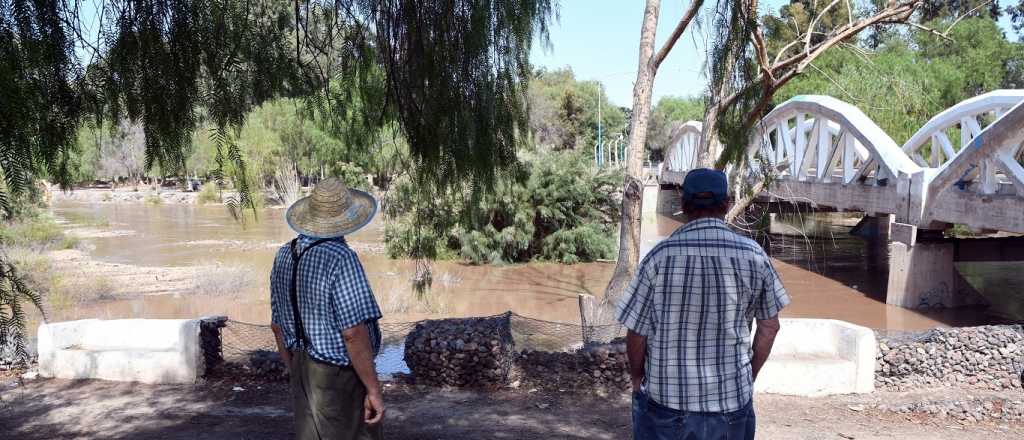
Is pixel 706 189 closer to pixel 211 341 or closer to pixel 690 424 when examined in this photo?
pixel 690 424

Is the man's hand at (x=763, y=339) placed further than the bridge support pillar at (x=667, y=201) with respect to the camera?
No

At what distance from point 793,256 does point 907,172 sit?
10015 millimetres

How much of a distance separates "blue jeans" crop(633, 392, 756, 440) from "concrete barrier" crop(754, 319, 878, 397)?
4701mm

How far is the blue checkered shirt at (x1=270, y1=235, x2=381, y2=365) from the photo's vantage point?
3225mm

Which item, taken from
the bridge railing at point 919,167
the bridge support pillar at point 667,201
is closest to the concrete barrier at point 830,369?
the bridge railing at point 919,167

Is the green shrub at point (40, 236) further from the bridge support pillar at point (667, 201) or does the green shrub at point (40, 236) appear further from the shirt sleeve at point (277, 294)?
the bridge support pillar at point (667, 201)

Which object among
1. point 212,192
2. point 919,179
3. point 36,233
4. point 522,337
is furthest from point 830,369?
point 36,233

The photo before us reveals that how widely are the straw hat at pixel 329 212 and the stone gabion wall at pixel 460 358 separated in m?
4.18

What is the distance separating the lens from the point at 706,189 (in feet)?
9.64

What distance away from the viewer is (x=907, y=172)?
17406 millimetres

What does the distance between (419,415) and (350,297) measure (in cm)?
378

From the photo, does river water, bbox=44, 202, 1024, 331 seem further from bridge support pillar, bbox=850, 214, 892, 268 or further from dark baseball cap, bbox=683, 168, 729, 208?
dark baseball cap, bbox=683, 168, 729, 208

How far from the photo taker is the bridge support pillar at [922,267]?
17375 millimetres

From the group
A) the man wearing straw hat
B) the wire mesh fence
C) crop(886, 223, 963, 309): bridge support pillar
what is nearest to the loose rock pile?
the wire mesh fence
